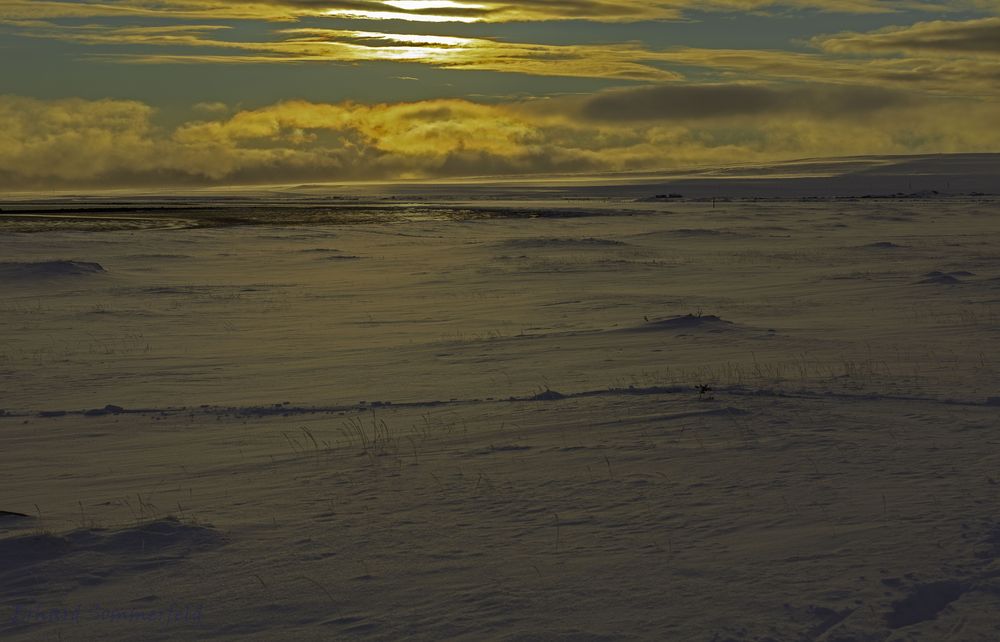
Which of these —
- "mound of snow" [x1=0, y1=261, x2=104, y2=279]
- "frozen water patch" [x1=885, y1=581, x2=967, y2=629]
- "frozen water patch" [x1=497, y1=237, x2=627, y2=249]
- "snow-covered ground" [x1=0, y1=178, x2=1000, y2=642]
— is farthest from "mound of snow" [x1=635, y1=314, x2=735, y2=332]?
"frozen water patch" [x1=497, y1=237, x2=627, y2=249]

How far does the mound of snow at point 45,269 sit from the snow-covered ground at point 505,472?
7.82m

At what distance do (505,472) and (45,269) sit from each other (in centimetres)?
2549

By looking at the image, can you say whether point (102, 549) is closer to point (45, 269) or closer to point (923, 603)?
point (923, 603)

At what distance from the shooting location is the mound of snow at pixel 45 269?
29875mm

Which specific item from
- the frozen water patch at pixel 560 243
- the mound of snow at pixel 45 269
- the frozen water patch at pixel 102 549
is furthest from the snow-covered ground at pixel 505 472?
the frozen water patch at pixel 560 243

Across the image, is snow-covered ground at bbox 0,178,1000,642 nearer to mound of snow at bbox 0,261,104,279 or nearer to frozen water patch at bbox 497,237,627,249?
mound of snow at bbox 0,261,104,279

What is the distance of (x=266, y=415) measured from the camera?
11953 millimetres

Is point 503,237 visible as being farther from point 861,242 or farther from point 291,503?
point 291,503

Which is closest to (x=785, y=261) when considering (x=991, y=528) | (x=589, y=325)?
(x=589, y=325)

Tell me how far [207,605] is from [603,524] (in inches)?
112

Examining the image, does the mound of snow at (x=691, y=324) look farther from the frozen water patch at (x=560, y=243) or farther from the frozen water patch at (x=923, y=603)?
the frozen water patch at (x=560, y=243)

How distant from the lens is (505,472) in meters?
9.13

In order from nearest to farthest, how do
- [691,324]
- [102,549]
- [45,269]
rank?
[102,549]
[691,324]
[45,269]

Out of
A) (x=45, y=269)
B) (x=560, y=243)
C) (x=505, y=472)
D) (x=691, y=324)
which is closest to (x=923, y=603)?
(x=505, y=472)
